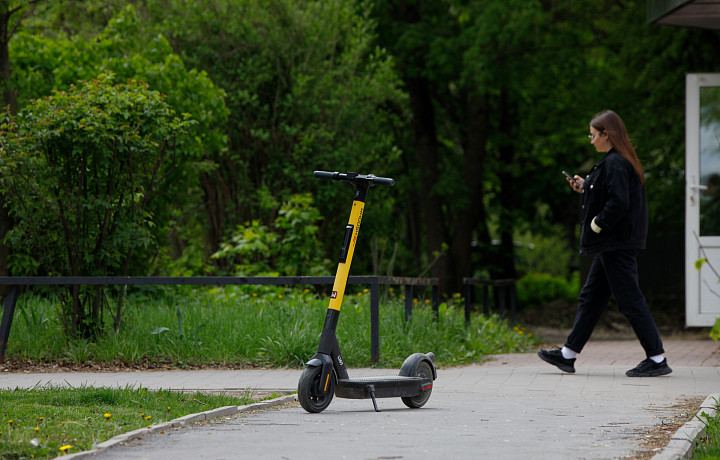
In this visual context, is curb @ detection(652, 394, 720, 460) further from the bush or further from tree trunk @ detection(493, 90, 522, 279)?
the bush

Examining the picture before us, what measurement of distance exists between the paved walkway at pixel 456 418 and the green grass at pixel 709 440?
0.94 ft

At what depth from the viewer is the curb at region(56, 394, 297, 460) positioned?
4.38 m

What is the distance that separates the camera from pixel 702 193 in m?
10.5

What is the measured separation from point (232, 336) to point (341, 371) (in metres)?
3.44

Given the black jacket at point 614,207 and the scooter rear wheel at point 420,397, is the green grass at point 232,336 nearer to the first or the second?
the black jacket at point 614,207

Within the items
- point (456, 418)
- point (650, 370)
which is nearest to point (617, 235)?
point (650, 370)

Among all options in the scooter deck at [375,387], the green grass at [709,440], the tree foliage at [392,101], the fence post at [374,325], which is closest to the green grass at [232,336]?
the fence post at [374,325]

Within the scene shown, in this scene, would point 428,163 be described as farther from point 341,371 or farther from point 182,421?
point 182,421

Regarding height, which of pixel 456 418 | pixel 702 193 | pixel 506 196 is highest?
pixel 702 193

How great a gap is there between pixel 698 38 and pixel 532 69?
3.61 meters

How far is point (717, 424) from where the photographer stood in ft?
17.2

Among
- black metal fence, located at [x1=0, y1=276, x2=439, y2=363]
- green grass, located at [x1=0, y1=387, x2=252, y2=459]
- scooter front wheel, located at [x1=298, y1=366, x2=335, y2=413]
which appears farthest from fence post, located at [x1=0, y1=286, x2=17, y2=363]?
scooter front wheel, located at [x1=298, y1=366, x2=335, y2=413]

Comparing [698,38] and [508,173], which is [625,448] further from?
[508,173]

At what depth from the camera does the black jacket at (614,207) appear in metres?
8.03
